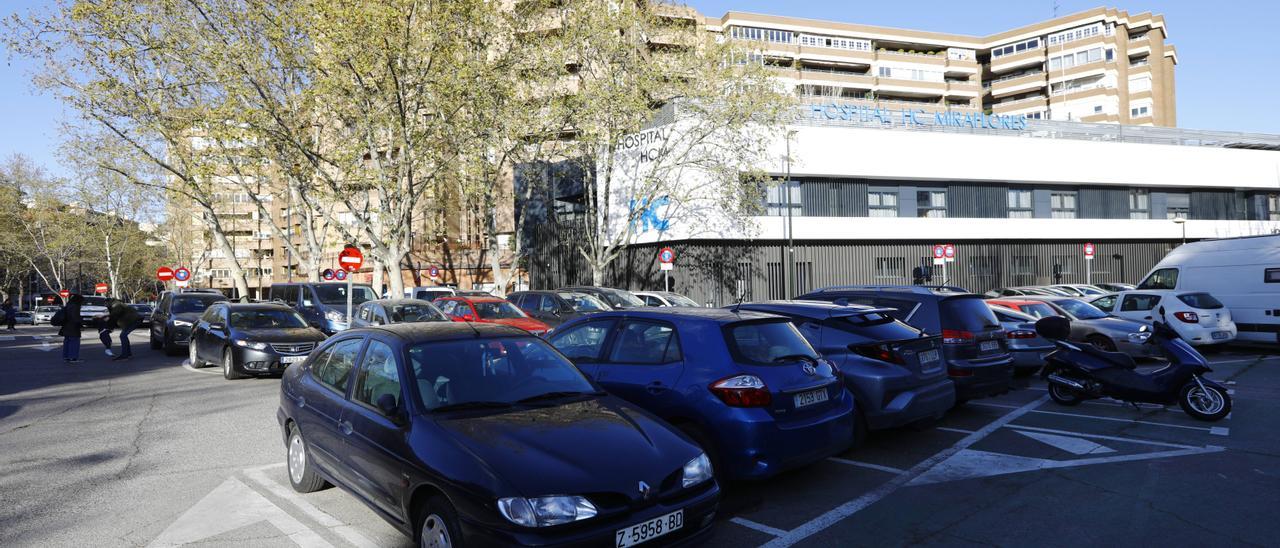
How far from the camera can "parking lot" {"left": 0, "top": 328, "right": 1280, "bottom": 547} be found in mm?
4656

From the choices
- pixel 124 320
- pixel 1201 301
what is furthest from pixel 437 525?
pixel 124 320

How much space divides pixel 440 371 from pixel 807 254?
1089 inches

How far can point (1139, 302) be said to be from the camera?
15.5 meters

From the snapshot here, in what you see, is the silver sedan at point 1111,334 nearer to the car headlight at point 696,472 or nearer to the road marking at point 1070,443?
the road marking at point 1070,443

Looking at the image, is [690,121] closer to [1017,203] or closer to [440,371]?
[1017,203]

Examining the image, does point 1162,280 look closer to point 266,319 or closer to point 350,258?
point 350,258

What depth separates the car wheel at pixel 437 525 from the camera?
11.7ft

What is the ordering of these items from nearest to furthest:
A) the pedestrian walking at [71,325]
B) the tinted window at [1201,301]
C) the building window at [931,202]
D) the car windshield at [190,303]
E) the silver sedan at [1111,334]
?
1. the silver sedan at [1111,334]
2. the tinted window at [1201,301]
3. the pedestrian walking at [71,325]
4. the car windshield at [190,303]
5. the building window at [931,202]

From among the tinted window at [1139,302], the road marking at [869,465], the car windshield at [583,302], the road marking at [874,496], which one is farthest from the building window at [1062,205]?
the road marking at [869,465]

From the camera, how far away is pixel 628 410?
4.48m

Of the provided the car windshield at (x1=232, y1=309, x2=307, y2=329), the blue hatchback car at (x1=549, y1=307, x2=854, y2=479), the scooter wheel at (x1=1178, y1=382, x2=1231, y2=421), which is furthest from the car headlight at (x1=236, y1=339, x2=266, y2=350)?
the scooter wheel at (x1=1178, y1=382, x2=1231, y2=421)

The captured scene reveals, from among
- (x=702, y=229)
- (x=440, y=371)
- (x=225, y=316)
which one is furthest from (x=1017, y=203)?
(x=440, y=371)

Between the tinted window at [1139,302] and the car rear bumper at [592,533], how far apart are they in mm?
15476

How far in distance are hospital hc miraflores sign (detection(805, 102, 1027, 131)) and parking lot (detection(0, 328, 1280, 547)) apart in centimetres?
2386
